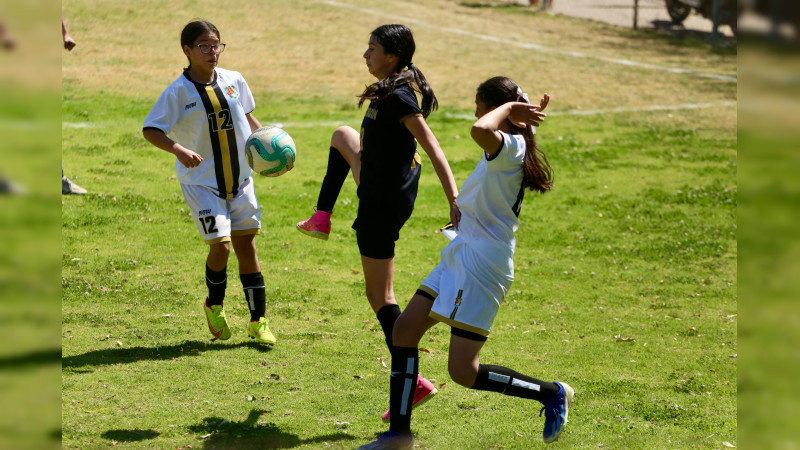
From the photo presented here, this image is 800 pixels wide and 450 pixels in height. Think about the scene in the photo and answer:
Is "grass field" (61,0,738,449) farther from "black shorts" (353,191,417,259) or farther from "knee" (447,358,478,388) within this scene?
"black shorts" (353,191,417,259)

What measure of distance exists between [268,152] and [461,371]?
220 cm

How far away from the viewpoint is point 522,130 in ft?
14.1

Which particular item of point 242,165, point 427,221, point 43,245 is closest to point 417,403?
point 242,165

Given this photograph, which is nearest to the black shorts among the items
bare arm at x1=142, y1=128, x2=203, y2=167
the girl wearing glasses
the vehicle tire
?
bare arm at x1=142, y1=128, x2=203, y2=167

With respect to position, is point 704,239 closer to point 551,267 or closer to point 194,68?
point 551,267

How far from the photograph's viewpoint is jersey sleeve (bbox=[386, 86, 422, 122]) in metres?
4.65

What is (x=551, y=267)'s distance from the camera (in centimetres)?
862

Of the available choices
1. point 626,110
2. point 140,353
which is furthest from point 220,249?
point 626,110

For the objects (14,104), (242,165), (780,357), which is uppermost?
(14,104)

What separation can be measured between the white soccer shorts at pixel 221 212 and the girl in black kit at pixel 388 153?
1259 millimetres

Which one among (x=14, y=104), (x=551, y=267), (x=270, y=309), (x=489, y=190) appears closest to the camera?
(x=14, y=104)

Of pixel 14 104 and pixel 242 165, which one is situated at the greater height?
pixel 14 104

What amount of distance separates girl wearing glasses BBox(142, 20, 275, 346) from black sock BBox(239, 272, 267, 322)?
89 mm

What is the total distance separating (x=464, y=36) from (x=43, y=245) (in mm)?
19740
